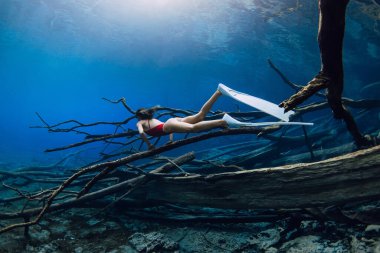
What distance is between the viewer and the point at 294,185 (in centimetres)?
403

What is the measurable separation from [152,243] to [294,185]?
9.96 feet

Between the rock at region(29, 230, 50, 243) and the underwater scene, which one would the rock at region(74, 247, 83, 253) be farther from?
the rock at region(29, 230, 50, 243)

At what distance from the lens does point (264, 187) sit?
433 cm

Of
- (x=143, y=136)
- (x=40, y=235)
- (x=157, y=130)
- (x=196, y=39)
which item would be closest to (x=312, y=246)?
(x=157, y=130)

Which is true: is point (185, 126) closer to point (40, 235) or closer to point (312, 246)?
point (312, 246)

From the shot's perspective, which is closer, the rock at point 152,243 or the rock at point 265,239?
the rock at point 265,239

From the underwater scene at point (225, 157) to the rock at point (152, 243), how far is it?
0.03 metres

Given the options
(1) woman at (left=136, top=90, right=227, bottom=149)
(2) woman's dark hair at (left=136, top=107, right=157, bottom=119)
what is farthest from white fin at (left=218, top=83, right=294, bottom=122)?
(2) woman's dark hair at (left=136, top=107, right=157, bottom=119)

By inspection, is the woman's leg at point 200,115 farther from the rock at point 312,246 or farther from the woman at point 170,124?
the rock at point 312,246

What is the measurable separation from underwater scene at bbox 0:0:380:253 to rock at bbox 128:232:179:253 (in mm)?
26

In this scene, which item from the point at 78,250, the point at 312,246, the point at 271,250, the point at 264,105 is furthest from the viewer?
the point at 78,250

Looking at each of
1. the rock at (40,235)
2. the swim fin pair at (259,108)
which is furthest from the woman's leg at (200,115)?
the rock at (40,235)

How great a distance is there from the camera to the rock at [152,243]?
17.0ft

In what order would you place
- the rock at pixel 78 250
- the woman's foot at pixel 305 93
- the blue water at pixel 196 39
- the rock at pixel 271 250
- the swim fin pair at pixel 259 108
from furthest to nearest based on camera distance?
the blue water at pixel 196 39, the rock at pixel 78 250, the rock at pixel 271 250, the swim fin pair at pixel 259 108, the woman's foot at pixel 305 93
